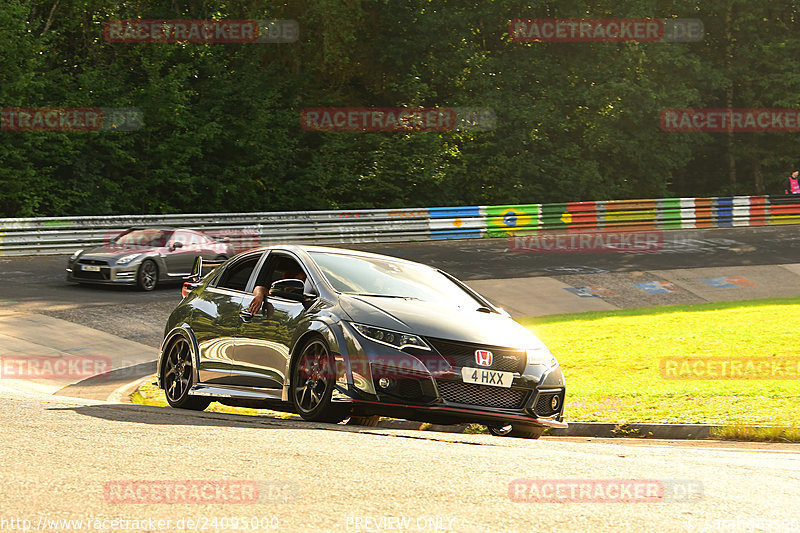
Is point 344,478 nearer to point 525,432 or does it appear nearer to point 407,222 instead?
point 525,432

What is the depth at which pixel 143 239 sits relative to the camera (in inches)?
946

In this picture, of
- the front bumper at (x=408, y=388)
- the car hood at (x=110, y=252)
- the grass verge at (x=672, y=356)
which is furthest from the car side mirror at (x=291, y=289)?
the car hood at (x=110, y=252)

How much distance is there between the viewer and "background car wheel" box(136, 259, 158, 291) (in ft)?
75.8

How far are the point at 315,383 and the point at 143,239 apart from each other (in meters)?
16.2

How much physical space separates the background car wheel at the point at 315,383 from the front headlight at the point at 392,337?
14.3 inches

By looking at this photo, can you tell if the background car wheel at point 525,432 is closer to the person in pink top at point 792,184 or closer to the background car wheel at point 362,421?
the background car wheel at point 362,421

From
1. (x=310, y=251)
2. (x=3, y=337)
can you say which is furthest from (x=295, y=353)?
(x=3, y=337)

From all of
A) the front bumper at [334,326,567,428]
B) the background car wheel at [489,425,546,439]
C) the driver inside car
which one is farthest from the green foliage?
the front bumper at [334,326,567,428]

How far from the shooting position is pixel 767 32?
156 ft

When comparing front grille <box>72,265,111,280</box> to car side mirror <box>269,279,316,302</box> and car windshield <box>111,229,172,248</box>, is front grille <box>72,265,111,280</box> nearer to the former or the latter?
car windshield <box>111,229,172,248</box>

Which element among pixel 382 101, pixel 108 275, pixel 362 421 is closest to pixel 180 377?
pixel 362 421

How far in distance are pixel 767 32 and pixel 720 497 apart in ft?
149

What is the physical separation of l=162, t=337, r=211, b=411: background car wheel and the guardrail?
745 inches

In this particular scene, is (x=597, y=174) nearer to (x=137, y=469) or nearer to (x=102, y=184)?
(x=102, y=184)
